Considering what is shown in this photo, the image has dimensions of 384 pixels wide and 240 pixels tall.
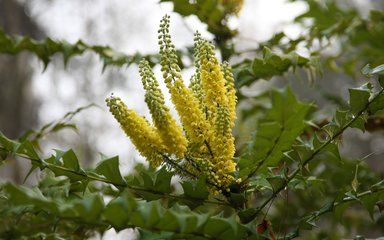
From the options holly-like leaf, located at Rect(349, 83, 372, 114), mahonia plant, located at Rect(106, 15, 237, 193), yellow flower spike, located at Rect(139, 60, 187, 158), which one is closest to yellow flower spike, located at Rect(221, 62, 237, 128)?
mahonia plant, located at Rect(106, 15, 237, 193)

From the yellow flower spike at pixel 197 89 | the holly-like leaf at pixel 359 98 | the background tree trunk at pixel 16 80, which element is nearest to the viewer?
the holly-like leaf at pixel 359 98

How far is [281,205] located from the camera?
7.58 ft

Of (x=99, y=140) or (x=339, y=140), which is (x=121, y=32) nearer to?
(x=99, y=140)

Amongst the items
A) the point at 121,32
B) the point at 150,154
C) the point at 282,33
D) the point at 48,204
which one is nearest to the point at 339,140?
the point at 150,154

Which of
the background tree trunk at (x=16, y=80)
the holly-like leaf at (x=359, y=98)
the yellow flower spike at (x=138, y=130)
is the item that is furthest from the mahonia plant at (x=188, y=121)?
the background tree trunk at (x=16, y=80)

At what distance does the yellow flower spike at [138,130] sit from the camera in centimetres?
99

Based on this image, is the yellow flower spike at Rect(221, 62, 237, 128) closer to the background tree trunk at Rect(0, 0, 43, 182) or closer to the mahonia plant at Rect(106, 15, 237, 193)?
the mahonia plant at Rect(106, 15, 237, 193)

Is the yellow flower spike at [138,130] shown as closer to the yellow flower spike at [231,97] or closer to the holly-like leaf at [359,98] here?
the yellow flower spike at [231,97]

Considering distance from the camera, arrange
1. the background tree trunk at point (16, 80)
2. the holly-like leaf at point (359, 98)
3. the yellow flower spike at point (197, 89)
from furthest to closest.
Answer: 1. the background tree trunk at point (16, 80)
2. the yellow flower spike at point (197, 89)
3. the holly-like leaf at point (359, 98)

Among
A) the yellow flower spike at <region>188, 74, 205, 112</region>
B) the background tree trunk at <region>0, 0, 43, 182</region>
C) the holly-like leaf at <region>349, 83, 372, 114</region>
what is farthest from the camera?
the background tree trunk at <region>0, 0, 43, 182</region>

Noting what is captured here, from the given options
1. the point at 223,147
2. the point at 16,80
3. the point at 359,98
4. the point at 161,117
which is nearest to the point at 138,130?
the point at 161,117

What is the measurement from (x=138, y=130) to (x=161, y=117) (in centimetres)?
5

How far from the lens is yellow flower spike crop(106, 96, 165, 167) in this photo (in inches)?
38.9

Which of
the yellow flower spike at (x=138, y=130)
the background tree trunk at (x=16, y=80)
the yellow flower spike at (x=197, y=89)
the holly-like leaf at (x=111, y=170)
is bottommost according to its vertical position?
the holly-like leaf at (x=111, y=170)
